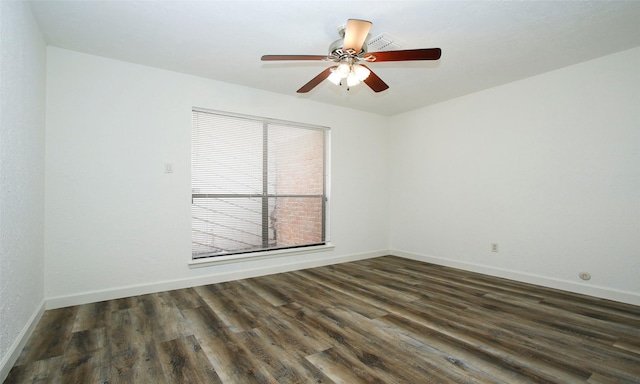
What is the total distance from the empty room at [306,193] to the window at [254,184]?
1.1 inches

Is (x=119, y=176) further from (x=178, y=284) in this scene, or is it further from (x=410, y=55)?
(x=410, y=55)

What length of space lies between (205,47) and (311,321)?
8.90 ft

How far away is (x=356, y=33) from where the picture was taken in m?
1.96

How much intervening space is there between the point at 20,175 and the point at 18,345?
44.5 inches

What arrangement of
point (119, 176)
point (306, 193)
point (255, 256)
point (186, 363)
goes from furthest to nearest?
point (306, 193), point (255, 256), point (119, 176), point (186, 363)

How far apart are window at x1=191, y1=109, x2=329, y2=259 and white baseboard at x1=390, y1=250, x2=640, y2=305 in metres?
1.90

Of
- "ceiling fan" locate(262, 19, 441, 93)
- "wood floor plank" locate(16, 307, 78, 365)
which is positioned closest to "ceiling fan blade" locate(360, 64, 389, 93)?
"ceiling fan" locate(262, 19, 441, 93)

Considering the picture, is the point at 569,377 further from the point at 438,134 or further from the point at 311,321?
the point at 438,134

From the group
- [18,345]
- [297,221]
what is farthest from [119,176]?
[297,221]

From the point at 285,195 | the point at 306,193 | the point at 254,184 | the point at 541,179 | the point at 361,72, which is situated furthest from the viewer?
the point at 306,193

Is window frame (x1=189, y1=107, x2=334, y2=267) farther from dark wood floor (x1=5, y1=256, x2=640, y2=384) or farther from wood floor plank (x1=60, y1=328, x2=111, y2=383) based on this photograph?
wood floor plank (x1=60, y1=328, x2=111, y2=383)

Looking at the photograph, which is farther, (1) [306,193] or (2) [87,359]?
(1) [306,193]

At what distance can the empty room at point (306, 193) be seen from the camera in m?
1.92

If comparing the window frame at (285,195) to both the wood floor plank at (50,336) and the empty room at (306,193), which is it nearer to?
the empty room at (306,193)
